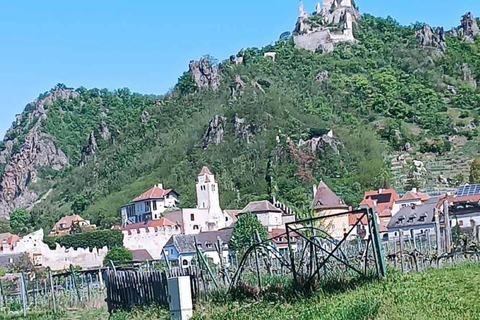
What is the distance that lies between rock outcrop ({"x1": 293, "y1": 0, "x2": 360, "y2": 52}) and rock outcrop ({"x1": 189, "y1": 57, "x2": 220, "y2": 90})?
82.7ft

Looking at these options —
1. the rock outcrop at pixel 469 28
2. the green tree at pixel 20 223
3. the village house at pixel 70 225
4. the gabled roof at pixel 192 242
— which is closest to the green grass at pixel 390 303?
the gabled roof at pixel 192 242

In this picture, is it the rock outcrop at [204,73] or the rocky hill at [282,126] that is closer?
the rocky hill at [282,126]

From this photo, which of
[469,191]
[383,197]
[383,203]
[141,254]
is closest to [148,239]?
[141,254]

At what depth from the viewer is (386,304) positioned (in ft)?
34.4

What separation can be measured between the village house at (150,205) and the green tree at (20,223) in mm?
18579

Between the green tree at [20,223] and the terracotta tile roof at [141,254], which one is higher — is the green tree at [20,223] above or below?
above

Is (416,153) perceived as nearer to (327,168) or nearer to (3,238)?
(327,168)

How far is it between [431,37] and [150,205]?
87075 mm

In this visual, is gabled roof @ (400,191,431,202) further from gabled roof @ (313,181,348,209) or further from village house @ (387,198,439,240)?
village house @ (387,198,439,240)

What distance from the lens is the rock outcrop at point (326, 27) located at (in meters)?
151

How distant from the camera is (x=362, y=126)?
11531 centimetres

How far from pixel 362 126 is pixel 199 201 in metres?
41.9

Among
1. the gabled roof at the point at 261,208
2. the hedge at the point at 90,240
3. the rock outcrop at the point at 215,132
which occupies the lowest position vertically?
the hedge at the point at 90,240

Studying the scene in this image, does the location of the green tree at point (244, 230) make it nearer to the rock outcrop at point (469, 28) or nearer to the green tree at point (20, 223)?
the green tree at point (20, 223)
